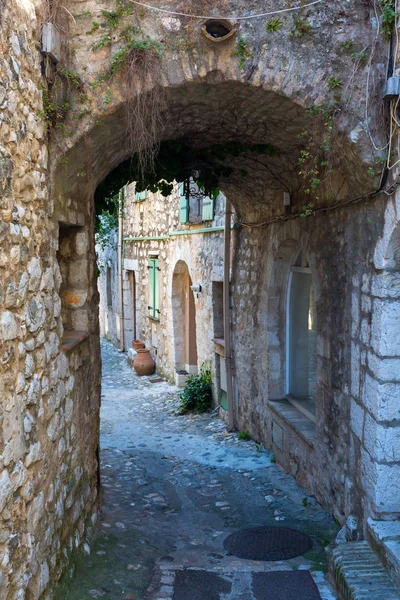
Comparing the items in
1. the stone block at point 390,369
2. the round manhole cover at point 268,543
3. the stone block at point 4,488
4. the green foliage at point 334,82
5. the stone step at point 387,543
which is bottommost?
the round manhole cover at point 268,543

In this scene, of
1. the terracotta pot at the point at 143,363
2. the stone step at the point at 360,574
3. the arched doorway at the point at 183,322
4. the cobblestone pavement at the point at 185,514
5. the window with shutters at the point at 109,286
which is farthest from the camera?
the window with shutters at the point at 109,286

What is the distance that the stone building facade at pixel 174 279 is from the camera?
345 inches

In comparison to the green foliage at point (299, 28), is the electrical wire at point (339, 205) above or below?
below

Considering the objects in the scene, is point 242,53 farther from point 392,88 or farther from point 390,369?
point 390,369

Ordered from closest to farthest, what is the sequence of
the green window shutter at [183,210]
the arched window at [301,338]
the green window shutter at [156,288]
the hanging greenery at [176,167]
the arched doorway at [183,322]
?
the hanging greenery at [176,167], the arched window at [301,338], the green window shutter at [183,210], the arched doorway at [183,322], the green window shutter at [156,288]

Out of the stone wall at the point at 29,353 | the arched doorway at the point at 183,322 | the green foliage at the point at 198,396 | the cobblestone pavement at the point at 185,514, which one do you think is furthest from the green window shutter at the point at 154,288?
the stone wall at the point at 29,353

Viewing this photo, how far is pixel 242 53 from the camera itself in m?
3.40

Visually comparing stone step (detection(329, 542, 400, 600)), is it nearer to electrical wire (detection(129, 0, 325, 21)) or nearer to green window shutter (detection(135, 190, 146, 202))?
electrical wire (detection(129, 0, 325, 21))

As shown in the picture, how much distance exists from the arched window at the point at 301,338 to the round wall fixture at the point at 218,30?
2828 millimetres

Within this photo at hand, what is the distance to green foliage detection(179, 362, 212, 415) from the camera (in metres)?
9.01

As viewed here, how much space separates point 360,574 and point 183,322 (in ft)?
25.6

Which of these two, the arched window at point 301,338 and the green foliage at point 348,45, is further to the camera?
the arched window at point 301,338

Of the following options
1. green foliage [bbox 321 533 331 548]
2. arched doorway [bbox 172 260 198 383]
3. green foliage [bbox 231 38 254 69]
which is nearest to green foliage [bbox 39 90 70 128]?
green foliage [bbox 231 38 254 69]

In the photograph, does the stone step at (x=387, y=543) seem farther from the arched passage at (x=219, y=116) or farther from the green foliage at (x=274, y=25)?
the green foliage at (x=274, y=25)
